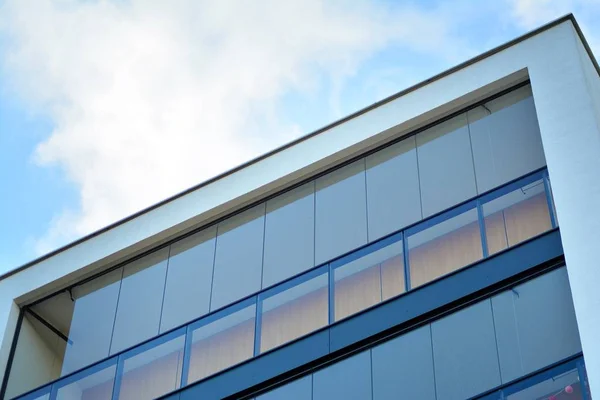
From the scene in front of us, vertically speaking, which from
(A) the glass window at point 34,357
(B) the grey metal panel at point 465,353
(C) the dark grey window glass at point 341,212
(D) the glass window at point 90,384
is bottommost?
(B) the grey metal panel at point 465,353

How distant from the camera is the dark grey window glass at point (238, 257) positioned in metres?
16.2

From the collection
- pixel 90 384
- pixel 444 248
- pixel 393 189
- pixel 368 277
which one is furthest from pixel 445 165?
pixel 90 384

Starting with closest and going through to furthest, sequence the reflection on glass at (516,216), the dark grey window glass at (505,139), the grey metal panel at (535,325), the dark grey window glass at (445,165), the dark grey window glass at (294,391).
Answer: the grey metal panel at (535,325) < the dark grey window glass at (294,391) < the reflection on glass at (516,216) < the dark grey window glass at (505,139) < the dark grey window glass at (445,165)

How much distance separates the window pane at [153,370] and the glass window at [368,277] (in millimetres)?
2641

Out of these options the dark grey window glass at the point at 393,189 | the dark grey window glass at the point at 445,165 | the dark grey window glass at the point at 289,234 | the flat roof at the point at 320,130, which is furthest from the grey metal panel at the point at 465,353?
the flat roof at the point at 320,130

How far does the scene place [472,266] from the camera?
13.3 meters

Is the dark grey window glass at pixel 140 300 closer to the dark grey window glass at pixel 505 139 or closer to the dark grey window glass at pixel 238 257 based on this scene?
the dark grey window glass at pixel 238 257

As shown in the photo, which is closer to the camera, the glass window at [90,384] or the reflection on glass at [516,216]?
the reflection on glass at [516,216]

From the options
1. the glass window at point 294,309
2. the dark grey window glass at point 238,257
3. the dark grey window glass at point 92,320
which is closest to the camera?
the glass window at point 294,309

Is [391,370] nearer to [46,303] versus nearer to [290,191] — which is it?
[290,191]

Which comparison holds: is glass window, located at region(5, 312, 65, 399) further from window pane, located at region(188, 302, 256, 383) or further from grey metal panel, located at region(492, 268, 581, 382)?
grey metal panel, located at region(492, 268, 581, 382)

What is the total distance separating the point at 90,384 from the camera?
16.1 metres

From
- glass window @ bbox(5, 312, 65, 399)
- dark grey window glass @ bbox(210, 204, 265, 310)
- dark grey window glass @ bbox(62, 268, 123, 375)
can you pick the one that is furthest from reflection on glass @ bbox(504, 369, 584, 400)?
glass window @ bbox(5, 312, 65, 399)

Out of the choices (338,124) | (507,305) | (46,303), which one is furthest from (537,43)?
(46,303)
